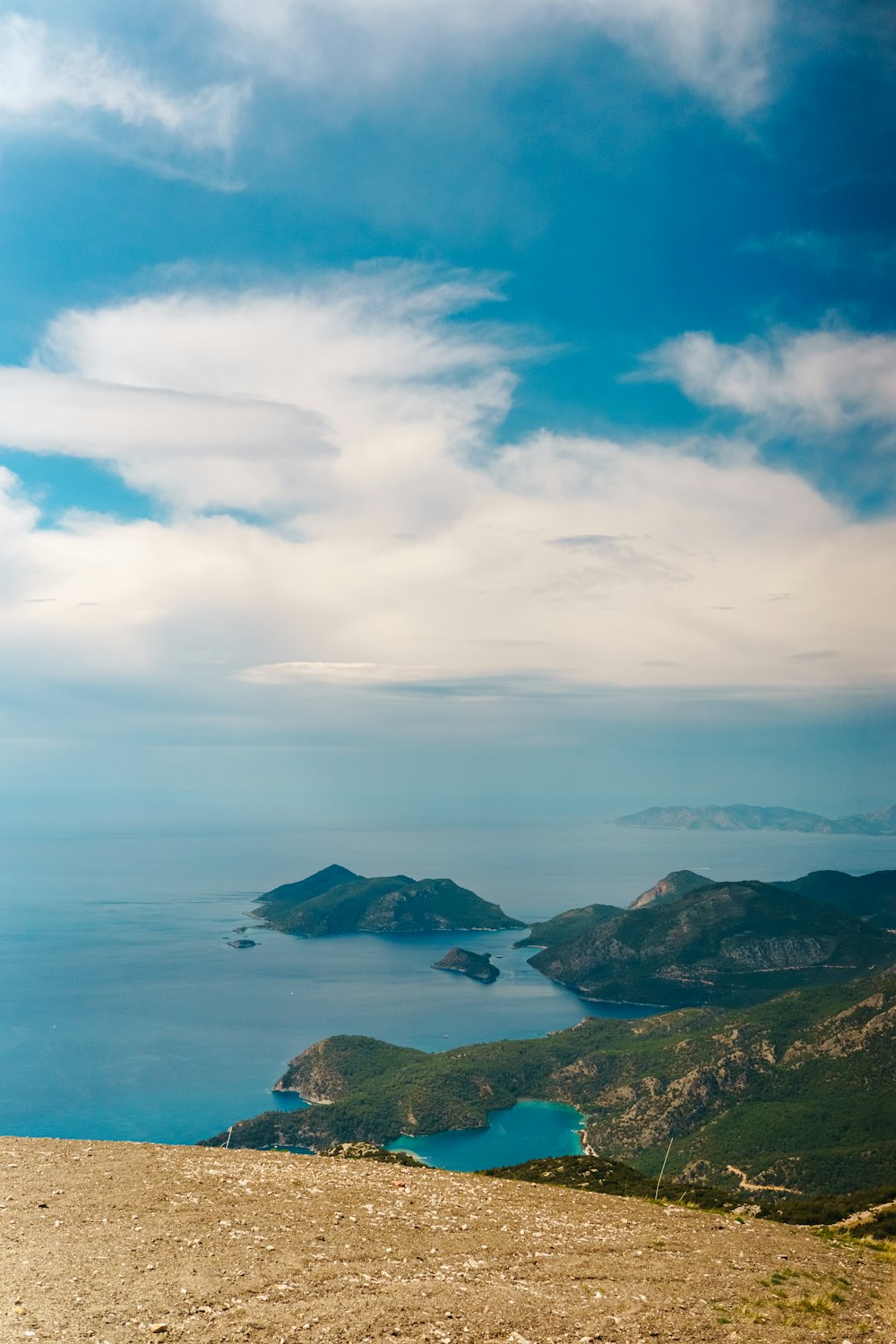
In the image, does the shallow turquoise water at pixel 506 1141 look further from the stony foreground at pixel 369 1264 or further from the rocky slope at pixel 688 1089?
the stony foreground at pixel 369 1264

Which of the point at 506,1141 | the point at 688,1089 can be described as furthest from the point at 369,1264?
the point at 506,1141

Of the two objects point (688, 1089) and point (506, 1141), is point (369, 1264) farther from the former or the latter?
point (506, 1141)

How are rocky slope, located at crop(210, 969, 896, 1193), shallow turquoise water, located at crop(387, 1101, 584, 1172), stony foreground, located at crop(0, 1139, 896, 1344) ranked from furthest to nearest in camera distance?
shallow turquoise water, located at crop(387, 1101, 584, 1172) → rocky slope, located at crop(210, 969, 896, 1193) → stony foreground, located at crop(0, 1139, 896, 1344)

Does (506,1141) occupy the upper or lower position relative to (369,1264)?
lower

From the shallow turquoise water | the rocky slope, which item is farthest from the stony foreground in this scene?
the shallow turquoise water

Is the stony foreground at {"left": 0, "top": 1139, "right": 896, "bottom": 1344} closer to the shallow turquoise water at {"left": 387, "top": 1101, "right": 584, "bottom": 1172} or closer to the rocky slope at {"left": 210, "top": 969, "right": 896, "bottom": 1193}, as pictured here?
the rocky slope at {"left": 210, "top": 969, "right": 896, "bottom": 1193}

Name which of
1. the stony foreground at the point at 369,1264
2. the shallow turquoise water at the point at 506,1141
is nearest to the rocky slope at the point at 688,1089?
the shallow turquoise water at the point at 506,1141

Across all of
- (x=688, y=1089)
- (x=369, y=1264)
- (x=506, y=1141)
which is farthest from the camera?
(x=506, y=1141)
